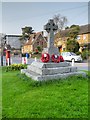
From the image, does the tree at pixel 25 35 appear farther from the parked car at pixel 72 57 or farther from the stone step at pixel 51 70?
the stone step at pixel 51 70

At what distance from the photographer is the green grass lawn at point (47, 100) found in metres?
6.29

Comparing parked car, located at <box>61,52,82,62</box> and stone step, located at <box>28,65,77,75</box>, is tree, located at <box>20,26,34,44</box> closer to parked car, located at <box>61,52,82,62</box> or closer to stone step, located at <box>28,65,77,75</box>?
parked car, located at <box>61,52,82,62</box>

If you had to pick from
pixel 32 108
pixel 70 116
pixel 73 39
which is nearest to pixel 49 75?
pixel 32 108

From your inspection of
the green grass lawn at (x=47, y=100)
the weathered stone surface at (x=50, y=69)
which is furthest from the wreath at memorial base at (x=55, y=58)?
the green grass lawn at (x=47, y=100)

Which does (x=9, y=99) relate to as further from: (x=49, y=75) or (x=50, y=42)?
(x=50, y=42)

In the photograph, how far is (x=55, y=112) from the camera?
6348 mm

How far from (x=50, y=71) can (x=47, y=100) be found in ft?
12.1

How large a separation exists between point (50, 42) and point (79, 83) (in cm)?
334

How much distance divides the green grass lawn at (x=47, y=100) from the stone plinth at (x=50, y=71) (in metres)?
0.40

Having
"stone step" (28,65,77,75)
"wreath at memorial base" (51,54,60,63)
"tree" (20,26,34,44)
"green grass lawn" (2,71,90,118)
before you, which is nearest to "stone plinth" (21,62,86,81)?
"stone step" (28,65,77,75)

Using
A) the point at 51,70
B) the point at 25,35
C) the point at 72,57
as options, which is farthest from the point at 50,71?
the point at 25,35

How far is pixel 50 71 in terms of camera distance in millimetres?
11172

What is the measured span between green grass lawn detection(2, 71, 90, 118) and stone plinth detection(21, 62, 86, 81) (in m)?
0.40

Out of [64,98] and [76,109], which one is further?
[64,98]
